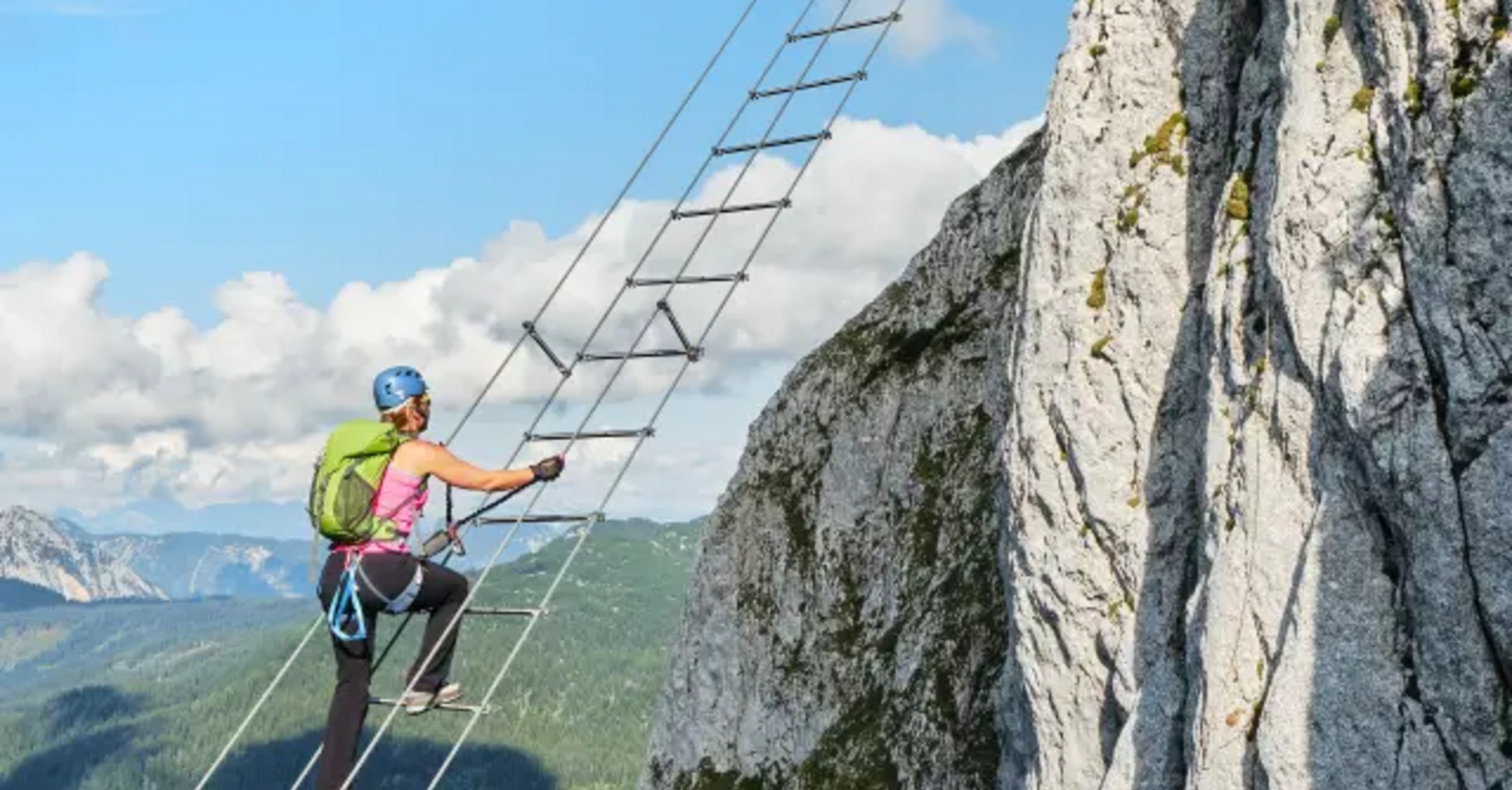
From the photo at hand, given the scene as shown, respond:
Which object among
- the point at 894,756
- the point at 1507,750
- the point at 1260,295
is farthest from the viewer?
the point at 894,756

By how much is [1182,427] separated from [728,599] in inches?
923

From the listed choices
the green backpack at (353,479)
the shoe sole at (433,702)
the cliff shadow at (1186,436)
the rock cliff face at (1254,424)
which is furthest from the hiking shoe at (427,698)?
the cliff shadow at (1186,436)

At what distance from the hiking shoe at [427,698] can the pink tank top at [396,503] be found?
1.47 m

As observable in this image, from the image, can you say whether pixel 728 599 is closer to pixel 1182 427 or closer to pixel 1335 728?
pixel 1182 427

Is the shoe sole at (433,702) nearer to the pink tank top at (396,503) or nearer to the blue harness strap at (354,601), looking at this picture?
the blue harness strap at (354,601)

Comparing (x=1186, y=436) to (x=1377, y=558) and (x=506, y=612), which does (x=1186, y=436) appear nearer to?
(x=1377, y=558)

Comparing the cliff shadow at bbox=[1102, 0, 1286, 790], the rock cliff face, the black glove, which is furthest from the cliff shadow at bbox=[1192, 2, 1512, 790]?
the black glove

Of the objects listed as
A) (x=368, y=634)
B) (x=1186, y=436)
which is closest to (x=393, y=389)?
(x=368, y=634)

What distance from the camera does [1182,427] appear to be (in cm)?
1411

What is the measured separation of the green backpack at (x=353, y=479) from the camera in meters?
13.2

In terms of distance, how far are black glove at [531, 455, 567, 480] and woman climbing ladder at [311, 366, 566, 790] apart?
11 millimetres

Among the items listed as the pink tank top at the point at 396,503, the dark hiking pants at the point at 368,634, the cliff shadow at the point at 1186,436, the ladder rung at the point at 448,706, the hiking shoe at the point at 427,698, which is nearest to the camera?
the cliff shadow at the point at 1186,436

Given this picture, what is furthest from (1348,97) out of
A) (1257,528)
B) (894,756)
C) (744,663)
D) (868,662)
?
(744,663)

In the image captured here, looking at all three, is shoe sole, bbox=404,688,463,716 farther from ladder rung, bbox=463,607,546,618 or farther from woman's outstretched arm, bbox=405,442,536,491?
woman's outstretched arm, bbox=405,442,536,491
